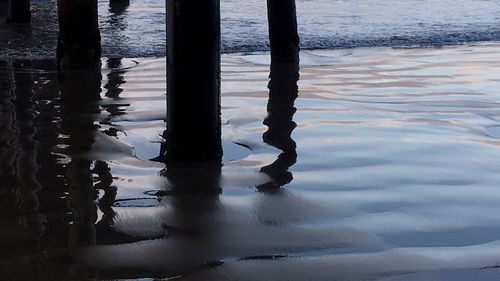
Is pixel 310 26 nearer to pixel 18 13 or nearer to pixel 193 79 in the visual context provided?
pixel 18 13

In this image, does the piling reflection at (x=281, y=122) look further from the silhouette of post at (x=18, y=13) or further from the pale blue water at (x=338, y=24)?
the silhouette of post at (x=18, y=13)

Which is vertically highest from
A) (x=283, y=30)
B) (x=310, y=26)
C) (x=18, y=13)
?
(x=283, y=30)

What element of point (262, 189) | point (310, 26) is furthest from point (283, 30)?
point (310, 26)

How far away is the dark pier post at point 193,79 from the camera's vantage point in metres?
3.51

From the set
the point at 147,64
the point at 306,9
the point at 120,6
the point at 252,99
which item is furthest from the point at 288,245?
the point at 120,6

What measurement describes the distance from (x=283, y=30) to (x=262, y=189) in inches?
178

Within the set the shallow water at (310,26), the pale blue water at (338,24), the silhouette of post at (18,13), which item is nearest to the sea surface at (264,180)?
the shallow water at (310,26)

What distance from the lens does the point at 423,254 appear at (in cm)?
247

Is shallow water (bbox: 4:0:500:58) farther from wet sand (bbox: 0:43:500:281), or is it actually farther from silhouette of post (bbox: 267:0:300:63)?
wet sand (bbox: 0:43:500:281)

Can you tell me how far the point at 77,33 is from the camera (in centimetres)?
703

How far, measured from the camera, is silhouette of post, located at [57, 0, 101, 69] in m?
6.96

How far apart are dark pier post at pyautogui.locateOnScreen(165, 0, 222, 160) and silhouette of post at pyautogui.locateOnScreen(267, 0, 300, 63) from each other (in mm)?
3880

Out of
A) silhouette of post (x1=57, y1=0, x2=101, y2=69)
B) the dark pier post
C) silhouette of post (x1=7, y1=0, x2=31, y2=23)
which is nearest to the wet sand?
the dark pier post

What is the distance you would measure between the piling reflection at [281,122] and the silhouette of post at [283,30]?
0.29m
